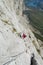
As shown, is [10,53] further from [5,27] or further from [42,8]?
[42,8]

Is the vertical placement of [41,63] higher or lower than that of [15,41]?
lower

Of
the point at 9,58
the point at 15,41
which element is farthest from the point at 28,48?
the point at 9,58

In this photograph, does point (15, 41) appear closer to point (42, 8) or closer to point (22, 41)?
point (22, 41)

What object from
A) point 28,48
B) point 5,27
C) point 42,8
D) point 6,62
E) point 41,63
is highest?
point 5,27

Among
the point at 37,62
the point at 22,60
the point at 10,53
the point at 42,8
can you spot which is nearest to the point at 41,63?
the point at 37,62

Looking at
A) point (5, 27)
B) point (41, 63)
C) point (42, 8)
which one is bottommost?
point (42, 8)

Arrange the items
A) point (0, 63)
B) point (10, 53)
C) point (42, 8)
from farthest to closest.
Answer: point (42, 8)
point (10, 53)
point (0, 63)

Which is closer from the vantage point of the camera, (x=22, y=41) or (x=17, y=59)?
(x=17, y=59)

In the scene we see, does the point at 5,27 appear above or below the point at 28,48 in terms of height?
above

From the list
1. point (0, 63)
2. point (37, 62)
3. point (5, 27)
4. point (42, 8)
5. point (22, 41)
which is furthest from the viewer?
point (42, 8)
